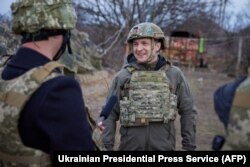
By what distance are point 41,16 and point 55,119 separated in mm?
581

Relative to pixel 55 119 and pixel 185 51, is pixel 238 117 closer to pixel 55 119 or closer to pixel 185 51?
pixel 55 119

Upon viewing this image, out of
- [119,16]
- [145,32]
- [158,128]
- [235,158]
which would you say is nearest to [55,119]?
[235,158]

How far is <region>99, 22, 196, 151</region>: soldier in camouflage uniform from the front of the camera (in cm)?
381

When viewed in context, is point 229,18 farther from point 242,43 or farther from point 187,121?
point 187,121

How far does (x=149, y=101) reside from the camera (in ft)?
12.8

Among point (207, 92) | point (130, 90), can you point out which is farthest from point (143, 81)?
point (207, 92)

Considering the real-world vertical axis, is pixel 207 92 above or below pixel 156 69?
below

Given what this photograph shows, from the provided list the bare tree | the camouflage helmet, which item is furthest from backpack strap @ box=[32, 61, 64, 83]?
the bare tree

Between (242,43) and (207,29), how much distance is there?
7.92 metres

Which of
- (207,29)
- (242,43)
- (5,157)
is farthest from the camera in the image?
(207,29)

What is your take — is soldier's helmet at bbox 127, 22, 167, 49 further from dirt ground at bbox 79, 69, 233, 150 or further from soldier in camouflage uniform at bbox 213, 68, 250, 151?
dirt ground at bbox 79, 69, 233, 150

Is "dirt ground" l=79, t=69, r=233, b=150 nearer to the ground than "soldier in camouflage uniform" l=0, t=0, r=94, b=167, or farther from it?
nearer to the ground

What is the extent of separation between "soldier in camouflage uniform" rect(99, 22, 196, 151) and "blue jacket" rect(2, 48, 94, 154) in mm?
1563

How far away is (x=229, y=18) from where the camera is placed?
30.4 metres
